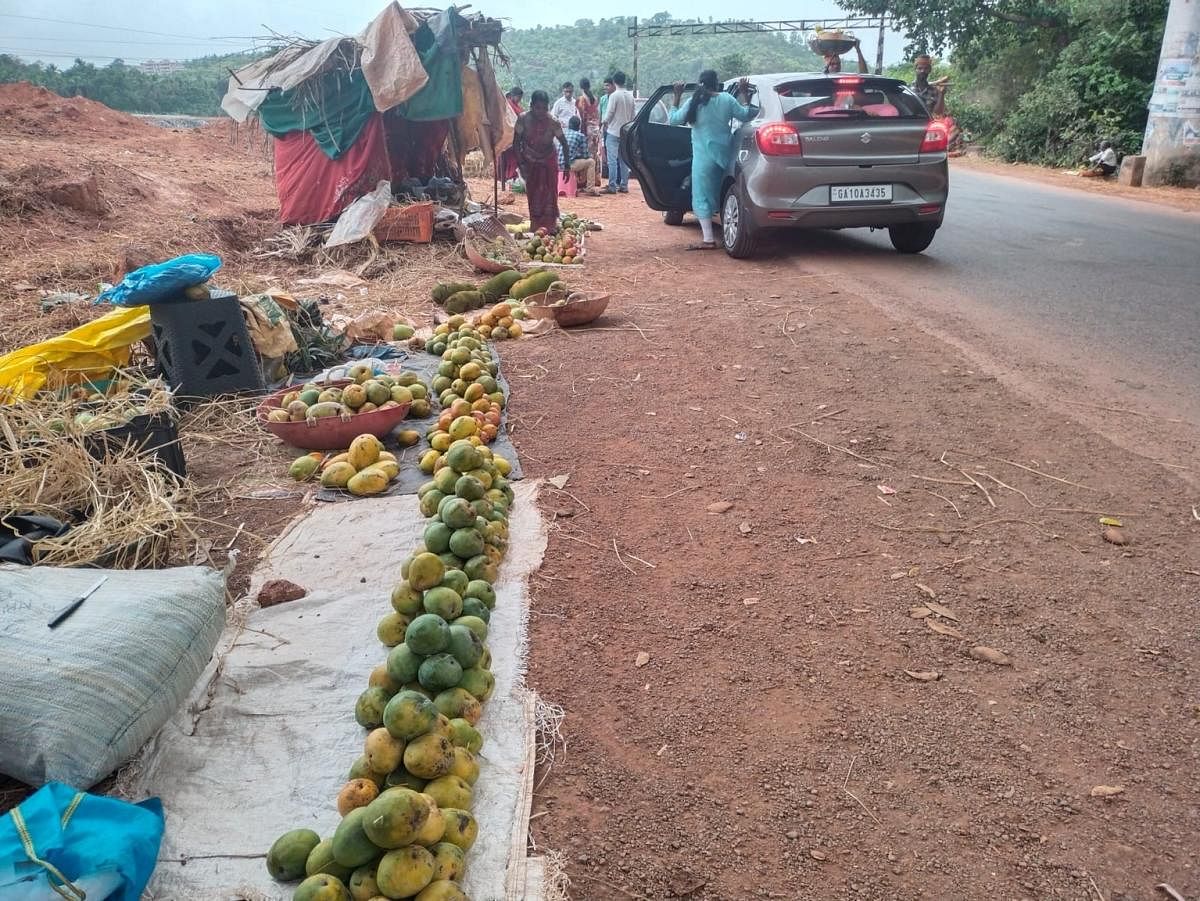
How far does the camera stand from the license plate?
820 cm

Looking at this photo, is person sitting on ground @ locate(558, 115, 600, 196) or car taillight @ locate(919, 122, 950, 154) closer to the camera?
car taillight @ locate(919, 122, 950, 154)

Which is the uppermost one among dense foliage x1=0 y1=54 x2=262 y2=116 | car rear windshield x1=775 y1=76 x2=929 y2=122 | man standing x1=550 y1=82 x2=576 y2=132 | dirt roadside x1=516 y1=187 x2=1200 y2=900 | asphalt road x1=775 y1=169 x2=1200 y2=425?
dense foliage x1=0 y1=54 x2=262 y2=116

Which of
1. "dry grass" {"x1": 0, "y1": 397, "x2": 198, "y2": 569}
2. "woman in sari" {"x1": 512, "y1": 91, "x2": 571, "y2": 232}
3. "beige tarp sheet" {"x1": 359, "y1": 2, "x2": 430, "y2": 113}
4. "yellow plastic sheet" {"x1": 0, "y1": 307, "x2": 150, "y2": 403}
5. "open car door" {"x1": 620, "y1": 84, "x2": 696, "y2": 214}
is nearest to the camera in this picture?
"dry grass" {"x1": 0, "y1": 397, "x2": 198, "y2": 569}

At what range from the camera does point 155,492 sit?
3553mm

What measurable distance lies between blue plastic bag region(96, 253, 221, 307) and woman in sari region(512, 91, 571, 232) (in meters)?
6.46

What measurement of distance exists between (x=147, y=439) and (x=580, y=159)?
15.8 m

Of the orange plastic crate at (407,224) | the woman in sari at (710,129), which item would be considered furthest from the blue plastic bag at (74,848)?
the orange plastic crate at (407,224)

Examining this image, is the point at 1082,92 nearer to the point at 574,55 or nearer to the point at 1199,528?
the point at 1199,528

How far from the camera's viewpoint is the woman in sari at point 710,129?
8.95m

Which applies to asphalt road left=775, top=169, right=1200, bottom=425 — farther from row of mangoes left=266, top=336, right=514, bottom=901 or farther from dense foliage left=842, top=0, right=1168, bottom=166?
dense foliage left=842, top=0, right=1168, bottom=166

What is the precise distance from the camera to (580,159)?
1823 cm

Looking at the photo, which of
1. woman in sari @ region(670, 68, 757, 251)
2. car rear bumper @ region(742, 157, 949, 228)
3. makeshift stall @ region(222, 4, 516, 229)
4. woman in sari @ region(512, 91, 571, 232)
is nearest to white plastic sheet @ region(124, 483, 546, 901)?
car rear bumper @ region(742, 157, 949, 228)

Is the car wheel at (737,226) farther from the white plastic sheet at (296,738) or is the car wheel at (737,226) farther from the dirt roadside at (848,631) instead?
the white plastic sheet at (296,738)

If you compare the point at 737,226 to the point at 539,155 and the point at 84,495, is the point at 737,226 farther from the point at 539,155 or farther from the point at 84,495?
the point at 84,495
